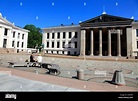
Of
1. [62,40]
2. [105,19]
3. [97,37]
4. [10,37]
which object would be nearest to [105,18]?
[105,19]

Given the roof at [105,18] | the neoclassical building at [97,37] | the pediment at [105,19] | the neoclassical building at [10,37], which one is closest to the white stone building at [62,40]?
the neoclassical building at [97,37]

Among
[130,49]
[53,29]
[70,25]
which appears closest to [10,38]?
[53,29]

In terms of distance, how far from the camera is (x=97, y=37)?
4250 centimetres

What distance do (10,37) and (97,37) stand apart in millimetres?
33128

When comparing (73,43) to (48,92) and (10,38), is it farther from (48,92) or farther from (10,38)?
(48,92)

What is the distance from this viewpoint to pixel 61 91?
15.3 feet

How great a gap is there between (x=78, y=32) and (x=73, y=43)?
4603 millimetres

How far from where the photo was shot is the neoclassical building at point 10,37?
130 feet

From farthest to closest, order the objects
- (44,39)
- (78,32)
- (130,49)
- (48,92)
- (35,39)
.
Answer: (35,39) → (44,39) → (78,32) → (130,49) → (48,92)

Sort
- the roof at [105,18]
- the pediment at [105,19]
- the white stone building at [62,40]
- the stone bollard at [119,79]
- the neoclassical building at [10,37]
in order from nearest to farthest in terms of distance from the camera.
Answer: the stone bollard at [119,79] → the roof at [105,18] → the pediment at [105,19] → the neoclassical building at [10,37] → the white stone building at [62,40]

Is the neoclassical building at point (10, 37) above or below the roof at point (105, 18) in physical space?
below

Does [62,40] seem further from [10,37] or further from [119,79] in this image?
[119,79]

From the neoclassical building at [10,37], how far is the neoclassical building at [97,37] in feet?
35.0

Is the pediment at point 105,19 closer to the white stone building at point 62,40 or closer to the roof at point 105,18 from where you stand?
the roof at point 105,18
